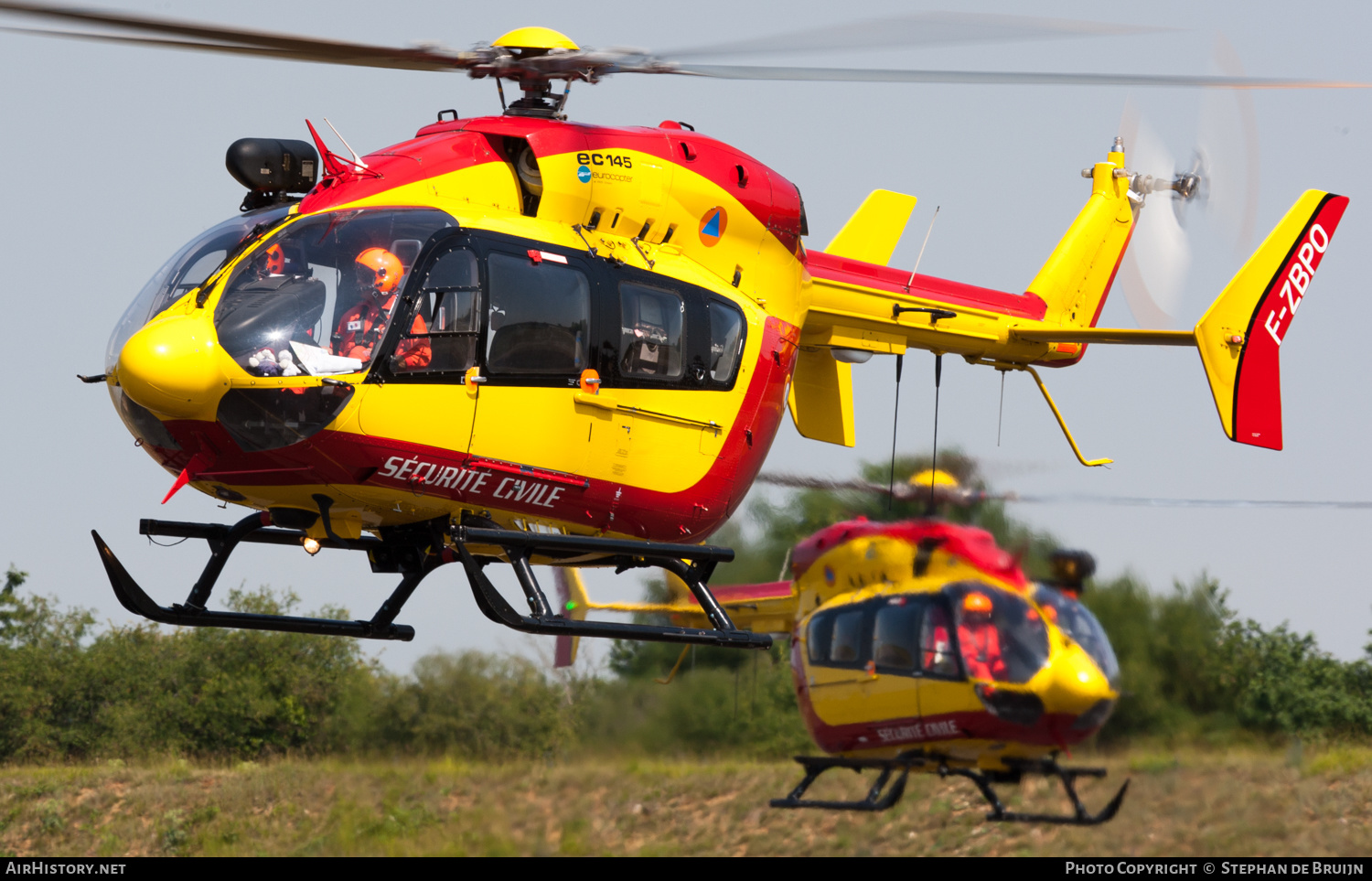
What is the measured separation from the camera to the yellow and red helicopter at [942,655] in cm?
1360

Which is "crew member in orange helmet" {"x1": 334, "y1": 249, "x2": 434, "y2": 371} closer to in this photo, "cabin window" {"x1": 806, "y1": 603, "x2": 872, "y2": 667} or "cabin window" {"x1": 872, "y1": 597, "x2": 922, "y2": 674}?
"cabin window" {"x1": 872, "y1": 597, "x2": 922, "y2": 674}

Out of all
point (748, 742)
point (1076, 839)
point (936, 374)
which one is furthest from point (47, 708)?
point (936, 374)

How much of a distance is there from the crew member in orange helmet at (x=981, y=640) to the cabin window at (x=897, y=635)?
442 mm

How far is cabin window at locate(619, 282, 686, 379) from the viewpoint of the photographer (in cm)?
891

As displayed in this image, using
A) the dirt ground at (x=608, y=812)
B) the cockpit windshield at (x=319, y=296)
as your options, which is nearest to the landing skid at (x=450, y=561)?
the cockpit windshield at (x=319, y=296)

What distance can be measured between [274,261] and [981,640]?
782 centimetres

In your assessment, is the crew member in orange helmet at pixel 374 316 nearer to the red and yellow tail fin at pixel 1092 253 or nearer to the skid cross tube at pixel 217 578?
the skid cross tube at pixel 217 578

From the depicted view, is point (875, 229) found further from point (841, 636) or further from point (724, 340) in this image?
point (841, 636)

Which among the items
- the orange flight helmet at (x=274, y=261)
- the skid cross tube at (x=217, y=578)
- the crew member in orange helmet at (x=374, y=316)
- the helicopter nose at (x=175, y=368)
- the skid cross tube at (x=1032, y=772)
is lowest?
the skid cross tube at (x=1032, y=772)

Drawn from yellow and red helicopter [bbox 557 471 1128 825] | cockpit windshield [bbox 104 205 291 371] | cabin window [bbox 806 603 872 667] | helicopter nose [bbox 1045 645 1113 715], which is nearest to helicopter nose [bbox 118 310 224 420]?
cockpit windshield [bbox 104 205 291 371]

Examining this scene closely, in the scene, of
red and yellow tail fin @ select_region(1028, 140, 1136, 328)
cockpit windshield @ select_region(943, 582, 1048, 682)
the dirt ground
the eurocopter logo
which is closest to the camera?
the eurocopter logo

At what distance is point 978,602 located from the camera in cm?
1362

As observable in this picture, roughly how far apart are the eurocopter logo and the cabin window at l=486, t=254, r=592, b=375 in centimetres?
128

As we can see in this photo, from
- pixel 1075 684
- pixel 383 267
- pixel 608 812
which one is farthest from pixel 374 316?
pixel 608 812
